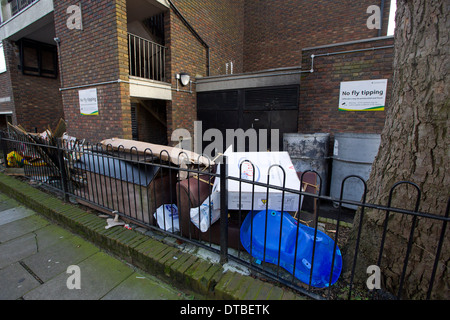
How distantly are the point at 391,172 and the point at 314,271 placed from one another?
1.01 m

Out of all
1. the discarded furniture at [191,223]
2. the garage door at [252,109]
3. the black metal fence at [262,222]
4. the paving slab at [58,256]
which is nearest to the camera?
the black metal fence at [262,222]

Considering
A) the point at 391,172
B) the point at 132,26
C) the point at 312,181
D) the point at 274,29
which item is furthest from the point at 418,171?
the point at 274,29

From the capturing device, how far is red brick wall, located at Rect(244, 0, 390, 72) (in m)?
8.62

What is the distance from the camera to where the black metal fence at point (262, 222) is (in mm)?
1583

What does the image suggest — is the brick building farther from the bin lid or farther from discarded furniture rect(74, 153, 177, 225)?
discarded furniture rect(74, 153, 177, 225)

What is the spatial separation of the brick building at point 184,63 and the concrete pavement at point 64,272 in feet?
11.4

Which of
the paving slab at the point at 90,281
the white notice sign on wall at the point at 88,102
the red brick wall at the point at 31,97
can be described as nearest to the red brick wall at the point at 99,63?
the white notice sign on wall at the point at 88,102

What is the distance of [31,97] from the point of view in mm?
9109

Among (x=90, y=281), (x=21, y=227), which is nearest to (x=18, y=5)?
(x=21, y=227)

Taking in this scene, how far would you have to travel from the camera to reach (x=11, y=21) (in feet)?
26.8

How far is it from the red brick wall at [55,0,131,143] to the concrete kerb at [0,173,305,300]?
3.24 metres

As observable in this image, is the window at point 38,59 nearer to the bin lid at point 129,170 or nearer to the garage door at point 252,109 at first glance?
the garage door at point 252,109

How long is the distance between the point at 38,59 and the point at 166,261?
11.4 m
